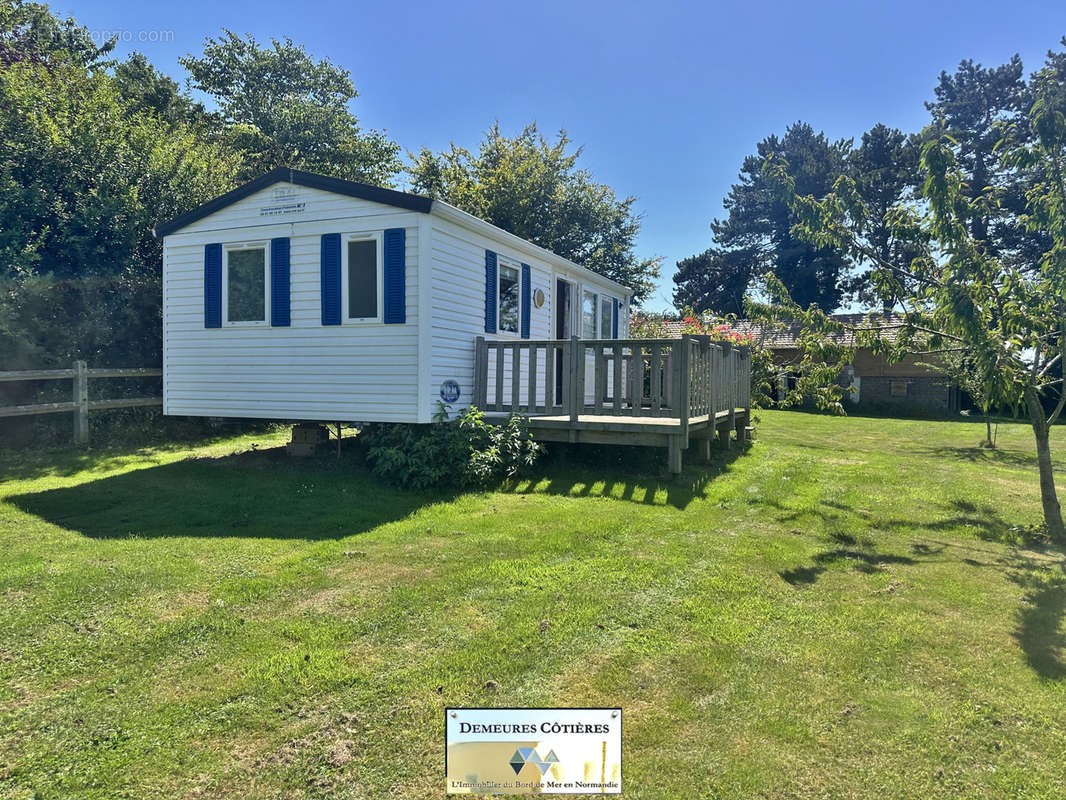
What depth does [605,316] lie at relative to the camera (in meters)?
12.5

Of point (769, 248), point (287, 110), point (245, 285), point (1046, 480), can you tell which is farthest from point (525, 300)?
point (769, 248)

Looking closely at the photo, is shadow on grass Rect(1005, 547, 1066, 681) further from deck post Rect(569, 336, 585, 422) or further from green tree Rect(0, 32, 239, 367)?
green tree Rect(0, 32, 239, 367)

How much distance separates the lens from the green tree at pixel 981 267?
459 centimetres

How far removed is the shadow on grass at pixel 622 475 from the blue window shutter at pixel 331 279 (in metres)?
3.15

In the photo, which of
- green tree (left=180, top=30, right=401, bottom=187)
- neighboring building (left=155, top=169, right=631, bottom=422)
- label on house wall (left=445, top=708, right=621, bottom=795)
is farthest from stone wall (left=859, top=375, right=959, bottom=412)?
label on house wall (left=445, top=708, right=621, bottom=795)

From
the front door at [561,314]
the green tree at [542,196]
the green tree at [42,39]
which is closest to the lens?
the front door at [561,314]

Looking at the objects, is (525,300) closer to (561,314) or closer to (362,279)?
(561,314)

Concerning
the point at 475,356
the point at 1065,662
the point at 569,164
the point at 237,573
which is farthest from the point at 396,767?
the point at 569,164

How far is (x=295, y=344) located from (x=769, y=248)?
113 ft

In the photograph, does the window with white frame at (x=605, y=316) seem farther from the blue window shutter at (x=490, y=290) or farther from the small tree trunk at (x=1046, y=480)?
the small tree trunk at (x=1046, y=480)

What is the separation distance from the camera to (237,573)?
3.92 meters

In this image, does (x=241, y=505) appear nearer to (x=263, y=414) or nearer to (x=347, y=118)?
(x=263, y=414)

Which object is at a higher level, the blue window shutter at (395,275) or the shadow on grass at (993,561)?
the blue window shutter at (395,275)

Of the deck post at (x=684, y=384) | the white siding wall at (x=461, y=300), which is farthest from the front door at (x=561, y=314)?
the deck post at (x=684, y=384)
